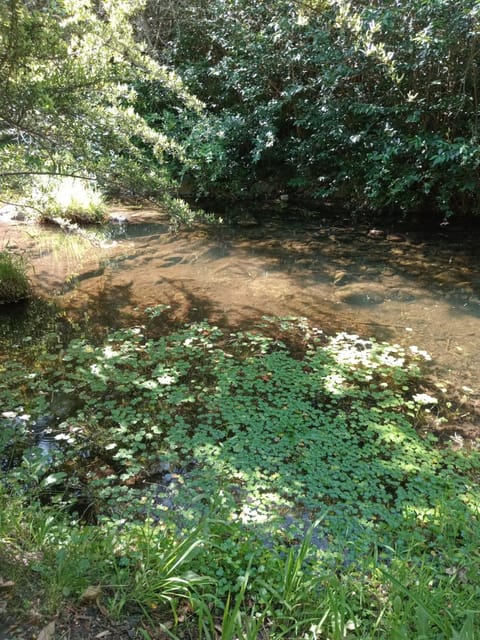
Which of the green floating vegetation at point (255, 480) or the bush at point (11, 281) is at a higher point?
the bush at point (11, 281)

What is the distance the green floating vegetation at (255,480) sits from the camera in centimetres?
195

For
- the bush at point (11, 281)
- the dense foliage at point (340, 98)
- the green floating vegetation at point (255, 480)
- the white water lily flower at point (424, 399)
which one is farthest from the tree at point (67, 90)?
the white water lily flower at point (424, 399)

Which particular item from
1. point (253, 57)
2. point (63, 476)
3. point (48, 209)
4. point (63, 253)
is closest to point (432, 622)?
point (63, 476)

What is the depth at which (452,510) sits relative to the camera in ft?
8.44

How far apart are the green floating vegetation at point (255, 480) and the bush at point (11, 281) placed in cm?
152

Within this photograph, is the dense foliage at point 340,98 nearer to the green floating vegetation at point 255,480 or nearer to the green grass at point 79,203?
the green grass at point 79,203

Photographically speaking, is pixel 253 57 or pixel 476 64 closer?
pixel 476 64

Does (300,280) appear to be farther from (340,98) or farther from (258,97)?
(258,97)

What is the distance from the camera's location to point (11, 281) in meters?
5.36

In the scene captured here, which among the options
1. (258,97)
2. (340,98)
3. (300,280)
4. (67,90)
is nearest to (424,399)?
(300,280)

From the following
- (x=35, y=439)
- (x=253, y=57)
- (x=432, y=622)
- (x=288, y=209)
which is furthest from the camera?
(x=288, y=209)

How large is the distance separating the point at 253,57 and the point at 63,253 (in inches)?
227

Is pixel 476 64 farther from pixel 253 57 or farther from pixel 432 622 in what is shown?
pixel 432 622

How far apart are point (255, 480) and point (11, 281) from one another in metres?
4.05
